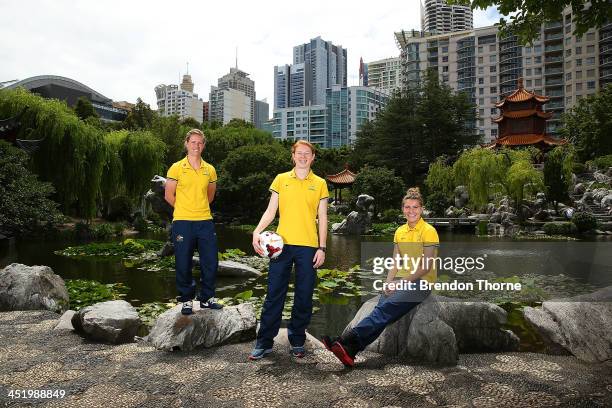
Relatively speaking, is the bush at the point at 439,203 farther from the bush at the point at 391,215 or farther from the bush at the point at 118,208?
the bush at the point at 118,208

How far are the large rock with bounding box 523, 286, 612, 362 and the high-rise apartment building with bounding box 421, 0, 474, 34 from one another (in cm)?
11004

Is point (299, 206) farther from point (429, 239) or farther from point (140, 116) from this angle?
point (140, 116)

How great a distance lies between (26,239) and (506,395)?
15.8 m

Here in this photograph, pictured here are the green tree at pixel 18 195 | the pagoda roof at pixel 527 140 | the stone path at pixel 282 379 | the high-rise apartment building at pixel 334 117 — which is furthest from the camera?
the high-rise apartment building at pixel 334 117

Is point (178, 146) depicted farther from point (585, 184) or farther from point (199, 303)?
point (199, 303)

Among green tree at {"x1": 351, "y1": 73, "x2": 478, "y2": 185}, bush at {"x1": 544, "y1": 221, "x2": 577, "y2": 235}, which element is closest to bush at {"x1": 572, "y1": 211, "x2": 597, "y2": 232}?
bush at {"x1": 544, "y1": 221, "x2": 577, "y2": 235}

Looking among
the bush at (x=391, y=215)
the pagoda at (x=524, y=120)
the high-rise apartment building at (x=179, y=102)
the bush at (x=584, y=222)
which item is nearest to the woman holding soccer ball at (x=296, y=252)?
the bush at (x=584, y=222)

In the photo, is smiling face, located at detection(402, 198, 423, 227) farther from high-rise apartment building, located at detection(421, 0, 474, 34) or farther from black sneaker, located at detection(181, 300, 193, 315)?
high-rise apartment building, located at detection(421, 0, 474, 34)

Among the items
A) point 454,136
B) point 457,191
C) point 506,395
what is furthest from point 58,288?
point 454,136

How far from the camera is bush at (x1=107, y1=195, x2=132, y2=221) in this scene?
812 inches

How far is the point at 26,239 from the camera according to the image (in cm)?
1442

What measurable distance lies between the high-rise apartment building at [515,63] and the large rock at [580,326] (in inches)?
1883

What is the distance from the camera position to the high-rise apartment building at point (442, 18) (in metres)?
103

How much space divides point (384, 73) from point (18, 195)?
120 m
